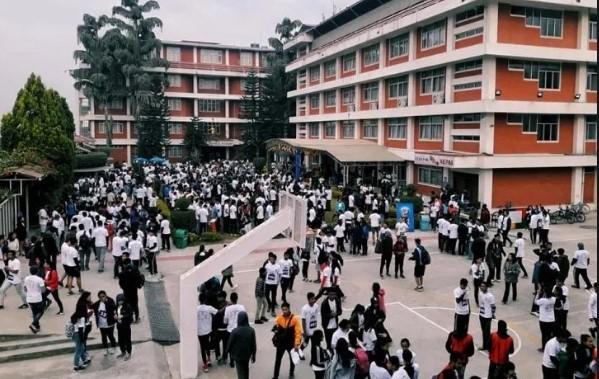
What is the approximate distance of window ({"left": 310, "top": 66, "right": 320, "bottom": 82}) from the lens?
47.5 metres

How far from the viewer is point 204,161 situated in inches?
2335

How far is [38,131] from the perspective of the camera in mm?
23594

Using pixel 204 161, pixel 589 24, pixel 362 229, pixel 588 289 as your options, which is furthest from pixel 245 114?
pixel 588 289

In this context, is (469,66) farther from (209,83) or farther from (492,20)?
(209,83)

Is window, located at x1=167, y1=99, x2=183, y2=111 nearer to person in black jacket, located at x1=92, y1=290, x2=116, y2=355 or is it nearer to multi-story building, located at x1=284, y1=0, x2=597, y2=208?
multi-story building, located at x1=284, y1=0, x2=597, y2=208

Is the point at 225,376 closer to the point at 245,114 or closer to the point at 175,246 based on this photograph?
the point at 175,246

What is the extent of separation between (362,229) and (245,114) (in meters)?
40.4

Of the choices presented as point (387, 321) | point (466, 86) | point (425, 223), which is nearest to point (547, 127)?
point (466, 86)

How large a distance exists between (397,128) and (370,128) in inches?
157

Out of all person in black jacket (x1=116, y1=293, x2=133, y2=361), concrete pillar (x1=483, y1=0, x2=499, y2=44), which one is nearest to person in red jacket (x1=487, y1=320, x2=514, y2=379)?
person in black jacket (x1=116, y1=293, x2=133, y2=361)

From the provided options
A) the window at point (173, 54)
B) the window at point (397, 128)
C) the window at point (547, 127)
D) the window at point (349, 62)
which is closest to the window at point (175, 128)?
the window at point (173, 54)

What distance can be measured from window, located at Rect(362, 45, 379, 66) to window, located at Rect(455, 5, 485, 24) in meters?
9.22

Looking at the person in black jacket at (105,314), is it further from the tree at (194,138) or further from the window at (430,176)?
the tree at (194,138)

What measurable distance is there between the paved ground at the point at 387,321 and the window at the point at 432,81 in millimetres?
14070
